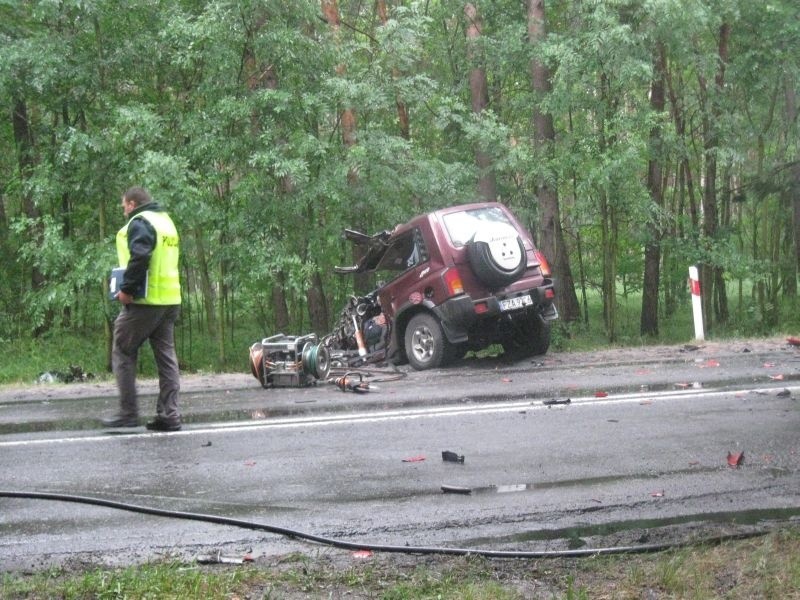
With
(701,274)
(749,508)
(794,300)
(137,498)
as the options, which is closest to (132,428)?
(137,498)

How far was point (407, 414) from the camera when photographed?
28.6ft

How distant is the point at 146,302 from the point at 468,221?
6122 millimetres

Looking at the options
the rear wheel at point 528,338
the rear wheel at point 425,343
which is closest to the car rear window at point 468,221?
the rear wheel at point 425,343

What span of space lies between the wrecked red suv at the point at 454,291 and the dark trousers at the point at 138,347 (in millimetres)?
5231

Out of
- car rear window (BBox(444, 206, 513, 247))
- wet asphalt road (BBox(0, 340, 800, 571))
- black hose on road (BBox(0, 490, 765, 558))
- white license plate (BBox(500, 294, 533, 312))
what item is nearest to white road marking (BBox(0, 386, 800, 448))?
wet asphalt road (BBox(0, 340, 800, 571))

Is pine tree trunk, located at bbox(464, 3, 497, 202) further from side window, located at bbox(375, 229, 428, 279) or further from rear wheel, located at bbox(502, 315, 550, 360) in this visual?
rear wheel, located at bbox(502, 315, 550, 360)

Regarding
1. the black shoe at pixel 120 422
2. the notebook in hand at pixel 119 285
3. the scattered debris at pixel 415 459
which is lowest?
the scattered debris at pixel 415 459

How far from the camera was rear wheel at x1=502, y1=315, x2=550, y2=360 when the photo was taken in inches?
534

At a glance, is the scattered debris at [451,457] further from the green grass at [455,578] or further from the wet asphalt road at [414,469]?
the green grass at [455,578]

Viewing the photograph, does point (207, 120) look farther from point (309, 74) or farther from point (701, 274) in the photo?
point (701, 274)

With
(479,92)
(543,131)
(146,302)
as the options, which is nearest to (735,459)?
(146,302)

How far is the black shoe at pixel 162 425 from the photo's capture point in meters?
8.00

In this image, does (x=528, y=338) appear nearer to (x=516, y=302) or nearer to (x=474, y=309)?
(x=516, y=302)

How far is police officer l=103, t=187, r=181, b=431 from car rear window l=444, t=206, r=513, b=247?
5.50 m
